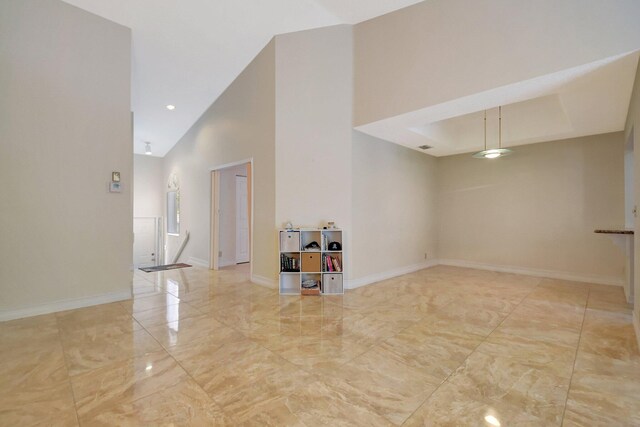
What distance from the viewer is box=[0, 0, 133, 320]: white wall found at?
306cm

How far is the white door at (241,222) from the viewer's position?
22.2 feet

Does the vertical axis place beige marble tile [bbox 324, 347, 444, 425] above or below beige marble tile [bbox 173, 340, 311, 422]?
below

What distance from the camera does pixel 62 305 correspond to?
3.29 meters

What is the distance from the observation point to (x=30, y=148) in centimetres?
316

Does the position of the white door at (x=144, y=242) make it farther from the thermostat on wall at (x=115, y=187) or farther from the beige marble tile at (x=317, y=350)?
the beige marble tile at (x=317, y=350)

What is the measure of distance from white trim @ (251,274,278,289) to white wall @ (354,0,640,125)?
8.91ft

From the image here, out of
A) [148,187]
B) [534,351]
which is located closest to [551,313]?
[534,351]

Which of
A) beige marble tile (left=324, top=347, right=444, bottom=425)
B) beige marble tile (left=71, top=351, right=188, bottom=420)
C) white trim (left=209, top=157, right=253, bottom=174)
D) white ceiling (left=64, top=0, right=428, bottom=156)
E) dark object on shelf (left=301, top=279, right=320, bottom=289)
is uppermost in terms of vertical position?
white ceiling (left=64, top=0, right=428, bottom=156)

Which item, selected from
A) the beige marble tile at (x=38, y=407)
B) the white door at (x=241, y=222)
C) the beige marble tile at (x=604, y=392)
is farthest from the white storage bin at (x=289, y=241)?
the beige marble tile at (x=604, y=392)

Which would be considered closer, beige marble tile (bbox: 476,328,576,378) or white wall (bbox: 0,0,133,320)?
beige marble tile (bbox: 476,328,576,378)

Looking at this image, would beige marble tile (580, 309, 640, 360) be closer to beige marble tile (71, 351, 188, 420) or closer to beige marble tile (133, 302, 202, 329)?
beige marble tile (71, 351, 188, 420)

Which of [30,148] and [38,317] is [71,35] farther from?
[38,317]

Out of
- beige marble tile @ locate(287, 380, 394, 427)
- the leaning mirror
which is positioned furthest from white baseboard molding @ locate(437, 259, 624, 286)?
the leaning mirror

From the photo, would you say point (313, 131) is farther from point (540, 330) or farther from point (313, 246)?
point (540, 330)
